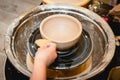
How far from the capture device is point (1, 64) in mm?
2154

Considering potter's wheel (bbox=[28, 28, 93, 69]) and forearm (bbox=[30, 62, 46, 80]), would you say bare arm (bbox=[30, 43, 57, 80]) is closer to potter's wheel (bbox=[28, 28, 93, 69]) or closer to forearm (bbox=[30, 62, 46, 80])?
forearm (bbox=[30, 62, 46, 80])

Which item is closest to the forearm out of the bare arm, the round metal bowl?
the bare arm

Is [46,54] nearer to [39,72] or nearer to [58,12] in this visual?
[39,72]

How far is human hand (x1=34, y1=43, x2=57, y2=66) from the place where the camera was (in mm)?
1170

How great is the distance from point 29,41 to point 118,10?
2.32ft

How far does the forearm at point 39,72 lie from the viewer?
1106 mm

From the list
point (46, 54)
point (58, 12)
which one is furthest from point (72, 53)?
point (58, 12)

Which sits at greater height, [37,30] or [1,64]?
[37,30]

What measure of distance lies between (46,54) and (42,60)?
44 millimetres

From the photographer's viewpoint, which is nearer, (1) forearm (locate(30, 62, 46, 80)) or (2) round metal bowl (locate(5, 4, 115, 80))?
(1) forearm (locate(30, 62, 46, 80))

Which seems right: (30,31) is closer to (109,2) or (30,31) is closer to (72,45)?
(72,45)

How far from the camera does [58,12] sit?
1.65 m

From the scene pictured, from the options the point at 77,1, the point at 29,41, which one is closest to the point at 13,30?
the point at 29,41

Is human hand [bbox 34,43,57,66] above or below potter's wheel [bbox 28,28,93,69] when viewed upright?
above
